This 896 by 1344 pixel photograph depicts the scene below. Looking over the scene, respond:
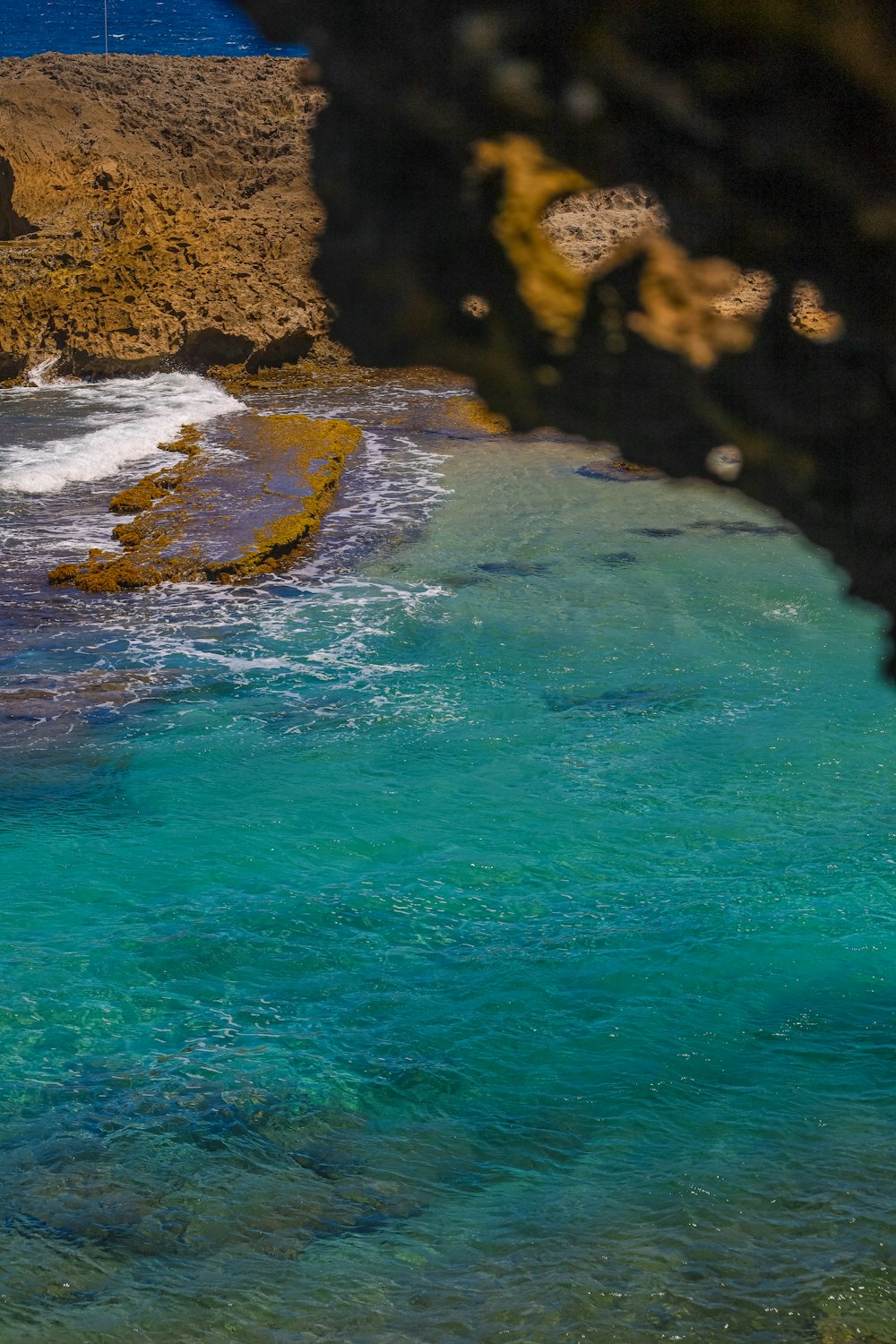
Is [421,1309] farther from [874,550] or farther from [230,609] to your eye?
[230,609]

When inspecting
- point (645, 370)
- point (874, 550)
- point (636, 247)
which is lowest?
Answer: point (874, 550)

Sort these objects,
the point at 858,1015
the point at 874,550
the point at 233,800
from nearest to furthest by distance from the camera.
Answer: the point at 874,550 → the point at 858,1015 → the point at 233,800

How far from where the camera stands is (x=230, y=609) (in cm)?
1096

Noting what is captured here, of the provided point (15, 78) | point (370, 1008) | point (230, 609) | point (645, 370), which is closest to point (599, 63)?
point (645, 370)

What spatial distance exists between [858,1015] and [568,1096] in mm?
1325

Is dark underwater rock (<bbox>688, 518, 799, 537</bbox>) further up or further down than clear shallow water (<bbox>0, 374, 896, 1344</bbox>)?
further up

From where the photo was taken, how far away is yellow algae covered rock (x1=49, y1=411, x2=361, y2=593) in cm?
1166

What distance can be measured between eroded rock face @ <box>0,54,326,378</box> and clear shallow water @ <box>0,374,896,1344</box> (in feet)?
32.6

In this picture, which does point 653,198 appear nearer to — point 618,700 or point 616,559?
point 618,700

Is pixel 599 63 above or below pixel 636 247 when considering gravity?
above

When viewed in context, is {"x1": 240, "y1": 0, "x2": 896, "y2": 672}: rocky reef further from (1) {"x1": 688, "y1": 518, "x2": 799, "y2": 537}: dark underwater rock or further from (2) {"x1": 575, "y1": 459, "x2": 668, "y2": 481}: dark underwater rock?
(2) {"x1": 575, "y1": 459, "x2": 668, "y2": 481}: dark underwater rock

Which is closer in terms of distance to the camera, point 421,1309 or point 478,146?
point 478,146

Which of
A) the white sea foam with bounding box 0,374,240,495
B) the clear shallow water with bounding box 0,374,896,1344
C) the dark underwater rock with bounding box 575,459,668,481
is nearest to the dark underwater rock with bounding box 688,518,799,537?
the clear shallow water with bounding box 0,374,896,1344

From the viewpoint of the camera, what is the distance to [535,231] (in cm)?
197
